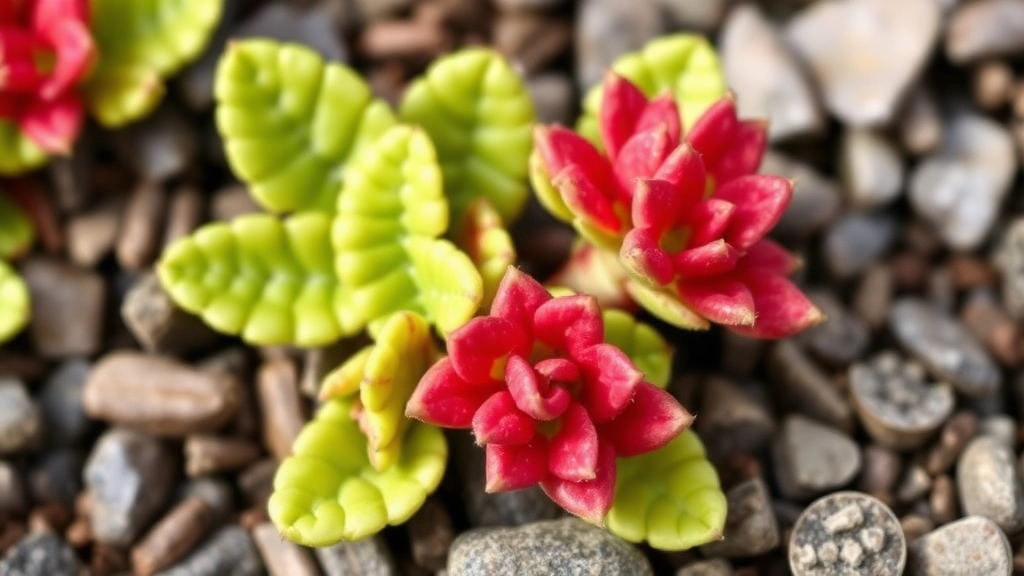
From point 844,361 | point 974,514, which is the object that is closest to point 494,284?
point 844,361

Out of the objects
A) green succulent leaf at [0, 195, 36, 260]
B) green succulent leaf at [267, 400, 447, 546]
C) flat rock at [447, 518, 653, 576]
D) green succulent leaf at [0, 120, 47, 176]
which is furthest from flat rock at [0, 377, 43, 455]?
→ flat rock at [447, 518, 653, 576]

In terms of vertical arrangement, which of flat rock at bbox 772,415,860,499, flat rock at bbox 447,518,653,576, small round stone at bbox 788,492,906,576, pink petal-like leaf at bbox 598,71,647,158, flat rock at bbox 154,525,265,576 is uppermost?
pink petal-like leaf at bbox 598,71,647,158

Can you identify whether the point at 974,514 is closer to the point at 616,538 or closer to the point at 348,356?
the point at 616,538

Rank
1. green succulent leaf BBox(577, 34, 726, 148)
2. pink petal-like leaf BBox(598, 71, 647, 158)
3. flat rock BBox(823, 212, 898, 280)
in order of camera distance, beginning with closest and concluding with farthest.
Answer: pink petal-like leaf BBox(598, 71, 647, 158) → green succulent leaf BBox(577, 34, 726, 148) → flat rock BBox(823, 212, 898, 280)

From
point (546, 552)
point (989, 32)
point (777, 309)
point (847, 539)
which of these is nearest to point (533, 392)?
point (546, 552)

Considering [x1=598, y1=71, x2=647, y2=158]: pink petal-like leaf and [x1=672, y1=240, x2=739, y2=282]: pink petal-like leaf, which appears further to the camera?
[x1=598, y1=71, x2=647, y2=158]: pink petal-like leaf

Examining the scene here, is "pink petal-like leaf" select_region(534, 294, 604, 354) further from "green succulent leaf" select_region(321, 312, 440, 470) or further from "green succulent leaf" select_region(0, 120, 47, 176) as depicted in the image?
"green succulent leaf" select_region(0, 120, 47, 176)

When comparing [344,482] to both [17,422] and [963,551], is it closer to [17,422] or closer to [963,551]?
[17,422]

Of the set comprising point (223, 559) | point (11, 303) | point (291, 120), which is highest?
point (291, 120)
